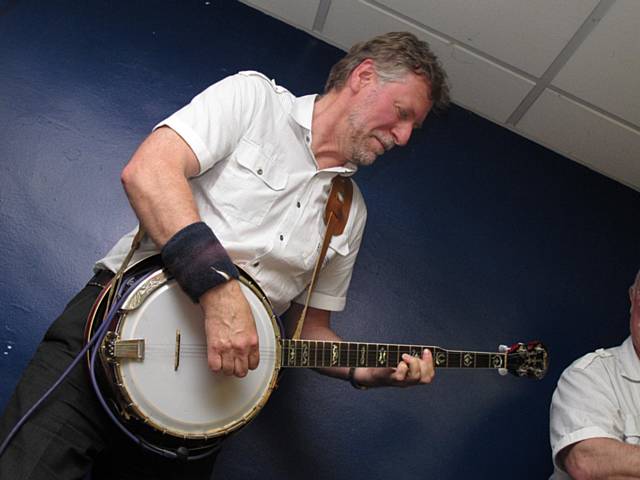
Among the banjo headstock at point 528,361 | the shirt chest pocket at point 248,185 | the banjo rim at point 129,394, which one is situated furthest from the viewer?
the banjo headstock at point 528,361

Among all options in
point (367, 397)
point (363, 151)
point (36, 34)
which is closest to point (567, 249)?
point (367, 397)

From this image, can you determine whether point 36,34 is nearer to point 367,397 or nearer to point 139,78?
point 139,78

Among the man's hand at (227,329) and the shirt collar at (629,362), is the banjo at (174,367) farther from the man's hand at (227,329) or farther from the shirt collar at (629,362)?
the shirt collar at (629,362)

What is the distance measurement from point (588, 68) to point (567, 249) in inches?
26.6

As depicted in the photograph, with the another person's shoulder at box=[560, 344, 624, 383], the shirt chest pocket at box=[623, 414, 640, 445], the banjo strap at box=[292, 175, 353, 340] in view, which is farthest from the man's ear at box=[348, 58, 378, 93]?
the shirt chest pocket at box=[623, 414, 640, 445]

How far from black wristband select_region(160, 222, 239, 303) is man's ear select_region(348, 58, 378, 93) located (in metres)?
0.70

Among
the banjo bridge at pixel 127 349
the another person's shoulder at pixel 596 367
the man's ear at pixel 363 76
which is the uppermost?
the man's ear at pixel 363 76

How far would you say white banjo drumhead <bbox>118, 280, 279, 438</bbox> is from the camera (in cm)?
125

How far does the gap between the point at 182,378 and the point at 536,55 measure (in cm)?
155

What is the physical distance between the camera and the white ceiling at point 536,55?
200 cm

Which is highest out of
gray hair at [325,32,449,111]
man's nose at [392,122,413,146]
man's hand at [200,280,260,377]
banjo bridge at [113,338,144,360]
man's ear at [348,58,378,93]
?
gray hair at [325,32,449,111]

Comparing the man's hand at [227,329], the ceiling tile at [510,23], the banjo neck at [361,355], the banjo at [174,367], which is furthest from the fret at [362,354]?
the ceiling tile at [510,23]

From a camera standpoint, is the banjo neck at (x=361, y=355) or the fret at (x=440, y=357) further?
the fret at (x=440, y=357)

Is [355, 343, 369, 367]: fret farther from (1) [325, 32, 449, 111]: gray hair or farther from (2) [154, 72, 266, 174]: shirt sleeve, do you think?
(1) [325, 32, 449, 111]: gray hair
